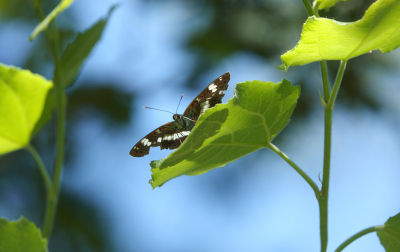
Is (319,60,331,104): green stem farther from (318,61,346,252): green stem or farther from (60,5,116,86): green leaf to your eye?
(60,5,116,86): green leaf

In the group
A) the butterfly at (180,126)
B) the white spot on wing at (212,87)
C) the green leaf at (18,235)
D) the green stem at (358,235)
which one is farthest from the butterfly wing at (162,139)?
the green stem at (358,235)

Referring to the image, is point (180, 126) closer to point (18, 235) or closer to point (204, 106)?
point (204, 106)

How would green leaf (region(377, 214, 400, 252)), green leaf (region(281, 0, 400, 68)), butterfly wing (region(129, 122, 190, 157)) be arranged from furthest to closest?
butterfly wing (region(129, 122, 190, 157)), green leaf (region(377, 214, 400, 252)), green leaf (region(281, 0, 400, 68))

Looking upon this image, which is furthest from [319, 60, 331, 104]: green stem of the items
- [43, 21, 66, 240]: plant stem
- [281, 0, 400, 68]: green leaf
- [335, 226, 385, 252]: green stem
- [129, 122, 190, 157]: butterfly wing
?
[43, 21, 66, 240]: plant stem

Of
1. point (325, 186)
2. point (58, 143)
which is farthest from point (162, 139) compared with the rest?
point (325, 186)

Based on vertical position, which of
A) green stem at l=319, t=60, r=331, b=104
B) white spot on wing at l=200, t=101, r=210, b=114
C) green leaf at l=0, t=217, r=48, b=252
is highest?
green stem at l=319, t=60, r=331, b=104

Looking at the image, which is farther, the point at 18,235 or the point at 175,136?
the point at 175,136

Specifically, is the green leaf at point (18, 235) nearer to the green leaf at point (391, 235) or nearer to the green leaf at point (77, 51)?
the green leaf at point (77, 51)
